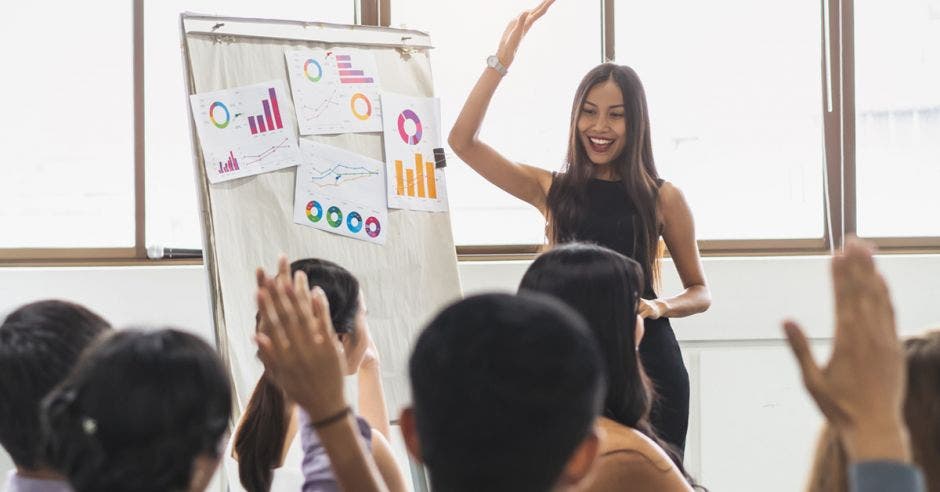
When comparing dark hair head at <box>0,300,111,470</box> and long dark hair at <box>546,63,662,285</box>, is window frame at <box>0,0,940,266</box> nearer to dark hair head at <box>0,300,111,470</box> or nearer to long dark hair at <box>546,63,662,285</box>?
long dark hair at <box>546,63,662,285</box>

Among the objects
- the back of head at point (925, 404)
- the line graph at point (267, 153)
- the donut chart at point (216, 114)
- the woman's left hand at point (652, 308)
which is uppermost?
the donut chart at point (216, 114)

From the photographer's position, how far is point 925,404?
40.7 inches

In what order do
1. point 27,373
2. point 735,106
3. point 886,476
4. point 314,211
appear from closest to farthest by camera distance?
point 886,476 < point 27,373 < point 314,211 < point 735,106

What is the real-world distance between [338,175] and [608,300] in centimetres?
163

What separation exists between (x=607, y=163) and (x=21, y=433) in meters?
1.88

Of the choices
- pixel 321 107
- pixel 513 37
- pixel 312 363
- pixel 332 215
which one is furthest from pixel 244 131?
pixel 312 363

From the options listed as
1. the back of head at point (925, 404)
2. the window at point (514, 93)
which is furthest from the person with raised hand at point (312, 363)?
the window at point (514, 93)

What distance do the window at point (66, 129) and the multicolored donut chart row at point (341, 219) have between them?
827mm

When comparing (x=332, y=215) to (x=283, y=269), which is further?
(x=332, y=215)

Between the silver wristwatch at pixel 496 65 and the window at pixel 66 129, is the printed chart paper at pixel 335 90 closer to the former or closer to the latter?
the silver wristwatch at pixel 496 65

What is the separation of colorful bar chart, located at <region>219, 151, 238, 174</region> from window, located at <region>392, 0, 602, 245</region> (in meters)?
0.93

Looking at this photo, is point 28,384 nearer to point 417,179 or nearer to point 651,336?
point 651,336

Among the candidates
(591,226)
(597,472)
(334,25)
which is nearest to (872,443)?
(597,472)

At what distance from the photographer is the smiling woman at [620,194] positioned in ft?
8.86
